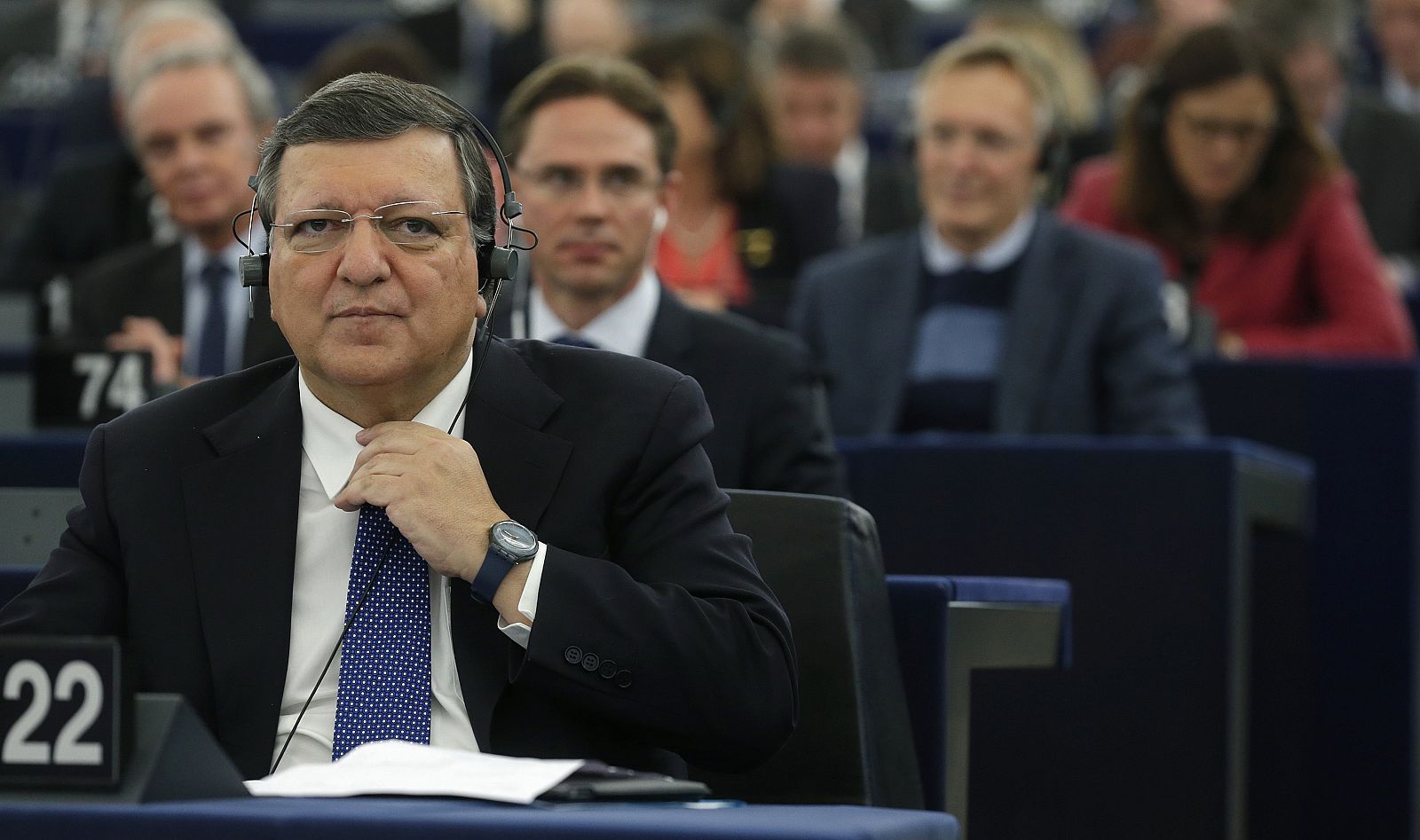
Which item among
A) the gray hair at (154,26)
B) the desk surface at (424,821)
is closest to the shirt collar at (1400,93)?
the gray hair at (154,26)

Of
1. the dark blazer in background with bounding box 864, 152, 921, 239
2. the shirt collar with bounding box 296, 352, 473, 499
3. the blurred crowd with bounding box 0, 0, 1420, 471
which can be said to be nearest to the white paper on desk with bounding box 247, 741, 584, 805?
the shirt collar with bounding box 296, 352, 473, 499

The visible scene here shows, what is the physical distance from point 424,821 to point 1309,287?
3.97 metres

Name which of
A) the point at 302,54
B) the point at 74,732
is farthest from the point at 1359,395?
the point at 302,54

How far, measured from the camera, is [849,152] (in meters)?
7.02

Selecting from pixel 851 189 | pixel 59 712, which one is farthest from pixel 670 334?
pixel 851 189

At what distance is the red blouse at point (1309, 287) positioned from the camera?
4.83 meters

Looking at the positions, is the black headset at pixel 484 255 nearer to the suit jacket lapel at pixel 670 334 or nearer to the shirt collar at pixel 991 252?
the suit jacket lapel at pixel 670 334

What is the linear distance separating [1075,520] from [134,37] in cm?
371

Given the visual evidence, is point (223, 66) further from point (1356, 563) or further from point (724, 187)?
point (1356, 563)

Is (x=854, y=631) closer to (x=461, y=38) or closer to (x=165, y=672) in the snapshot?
(x=165, y=672)

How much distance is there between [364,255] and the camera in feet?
6.87

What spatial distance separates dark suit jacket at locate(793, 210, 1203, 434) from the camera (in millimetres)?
4051

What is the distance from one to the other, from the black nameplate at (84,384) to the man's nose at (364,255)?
53.6 inches

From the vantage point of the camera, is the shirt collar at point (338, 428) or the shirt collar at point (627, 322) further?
the shirt collar at point (627, 322)
